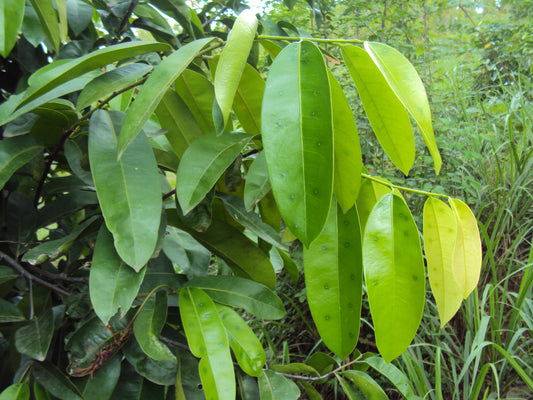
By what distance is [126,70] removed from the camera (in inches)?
18.9

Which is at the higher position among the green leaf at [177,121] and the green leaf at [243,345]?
the green leaf at [177,121]

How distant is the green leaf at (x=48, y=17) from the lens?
535 mm

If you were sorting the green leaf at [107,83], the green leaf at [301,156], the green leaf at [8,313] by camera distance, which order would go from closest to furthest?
the green leaf at [301,156], the green leaf at [107,83], the green leaf at [8,313]

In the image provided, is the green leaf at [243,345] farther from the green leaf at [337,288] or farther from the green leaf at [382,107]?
the green leaf at [382,107]

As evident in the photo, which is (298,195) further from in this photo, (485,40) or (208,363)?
(485,40)

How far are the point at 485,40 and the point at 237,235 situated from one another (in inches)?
137

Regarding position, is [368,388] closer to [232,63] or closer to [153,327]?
[153,327]

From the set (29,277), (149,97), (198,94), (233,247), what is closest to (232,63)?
(149,97)

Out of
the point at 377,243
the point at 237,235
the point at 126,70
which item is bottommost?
the point at 237,235

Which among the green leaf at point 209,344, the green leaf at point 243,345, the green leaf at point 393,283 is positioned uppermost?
the green leaf at point 393,283


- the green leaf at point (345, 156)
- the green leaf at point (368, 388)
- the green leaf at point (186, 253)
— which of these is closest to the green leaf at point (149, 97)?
the green leaf at point (345, 156)

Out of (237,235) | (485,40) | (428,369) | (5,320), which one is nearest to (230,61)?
(237,235)

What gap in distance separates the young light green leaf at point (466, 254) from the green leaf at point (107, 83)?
1.25 ft

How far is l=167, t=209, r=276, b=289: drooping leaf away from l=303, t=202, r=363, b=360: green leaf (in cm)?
20
